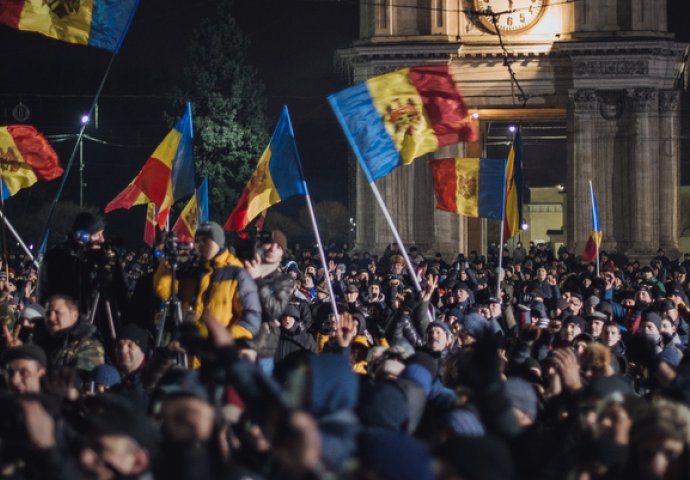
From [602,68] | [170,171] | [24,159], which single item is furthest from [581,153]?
[170,171]

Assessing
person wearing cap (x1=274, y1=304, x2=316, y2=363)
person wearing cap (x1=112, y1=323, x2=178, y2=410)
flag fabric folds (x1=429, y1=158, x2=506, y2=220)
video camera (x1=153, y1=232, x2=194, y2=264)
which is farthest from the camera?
flag fabric folds (x1=429, y1=158, x2=506, y2=220)

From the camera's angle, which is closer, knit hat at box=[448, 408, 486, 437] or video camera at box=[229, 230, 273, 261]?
knit hat at box=[448, 408, 486, 437]

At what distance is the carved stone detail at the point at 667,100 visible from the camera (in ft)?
156

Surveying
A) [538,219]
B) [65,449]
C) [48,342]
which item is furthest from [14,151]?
[538,219]

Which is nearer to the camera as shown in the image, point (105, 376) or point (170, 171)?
point (105, 376)

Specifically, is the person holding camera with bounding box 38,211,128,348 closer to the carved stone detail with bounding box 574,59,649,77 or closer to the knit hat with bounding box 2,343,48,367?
the knit hat with bounding box 2,343,48,367

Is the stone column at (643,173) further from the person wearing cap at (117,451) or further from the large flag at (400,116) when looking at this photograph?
the person wearing cap at (117,451)

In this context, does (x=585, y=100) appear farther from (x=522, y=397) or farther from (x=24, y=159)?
(x=522, y=397)

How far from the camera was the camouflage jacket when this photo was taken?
10703mm

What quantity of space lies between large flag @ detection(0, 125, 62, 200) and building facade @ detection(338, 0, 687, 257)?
27.8m

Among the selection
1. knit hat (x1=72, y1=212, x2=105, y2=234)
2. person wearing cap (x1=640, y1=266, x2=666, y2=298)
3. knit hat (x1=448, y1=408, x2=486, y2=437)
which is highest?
knit hat (x1=72, y1=212, x2=105, y2=234)

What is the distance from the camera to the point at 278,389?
7195 millimetres

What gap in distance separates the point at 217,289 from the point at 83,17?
495 cm

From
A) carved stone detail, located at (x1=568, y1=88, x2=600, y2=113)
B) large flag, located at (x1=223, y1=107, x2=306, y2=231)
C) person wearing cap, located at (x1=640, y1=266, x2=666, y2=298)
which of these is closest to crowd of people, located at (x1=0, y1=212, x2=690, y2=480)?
large flag, located at (x1=223, y1=107, x2=306, y2=231)
